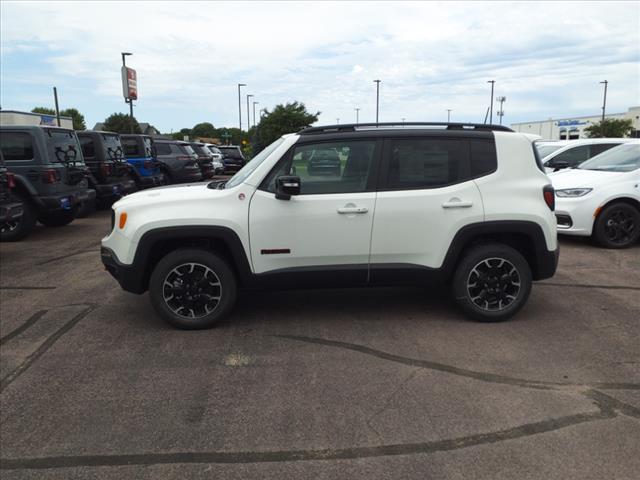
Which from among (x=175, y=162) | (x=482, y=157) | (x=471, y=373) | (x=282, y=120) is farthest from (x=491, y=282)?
(x=282, y=120)

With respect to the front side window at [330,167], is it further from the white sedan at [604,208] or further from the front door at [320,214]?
the white sedan at [604,208]

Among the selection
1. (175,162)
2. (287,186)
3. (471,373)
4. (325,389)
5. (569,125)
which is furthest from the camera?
(569,125)

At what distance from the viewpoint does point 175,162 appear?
1764 cm

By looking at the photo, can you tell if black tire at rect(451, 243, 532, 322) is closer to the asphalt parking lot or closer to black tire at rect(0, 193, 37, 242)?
the asphalt parking lot

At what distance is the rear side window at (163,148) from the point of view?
701 inches

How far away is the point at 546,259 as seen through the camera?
4.93m

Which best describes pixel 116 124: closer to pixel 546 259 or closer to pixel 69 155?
pixel 69 155

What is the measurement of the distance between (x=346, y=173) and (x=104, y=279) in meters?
3.66

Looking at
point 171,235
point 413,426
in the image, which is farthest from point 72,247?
point 413,426

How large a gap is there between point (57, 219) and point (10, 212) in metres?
3.23

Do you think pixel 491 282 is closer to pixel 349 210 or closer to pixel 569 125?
pixel 349 210

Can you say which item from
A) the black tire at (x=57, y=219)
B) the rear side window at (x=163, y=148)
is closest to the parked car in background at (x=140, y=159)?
the rear side window at (x=163, y=148)

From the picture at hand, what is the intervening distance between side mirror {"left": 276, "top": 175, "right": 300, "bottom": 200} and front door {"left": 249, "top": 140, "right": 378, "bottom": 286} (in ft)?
0.35

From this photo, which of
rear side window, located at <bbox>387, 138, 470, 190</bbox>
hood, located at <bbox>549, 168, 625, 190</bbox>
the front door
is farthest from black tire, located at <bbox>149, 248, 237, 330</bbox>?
hood, located at <bbox>549, 168, 625, 190</bbox>
